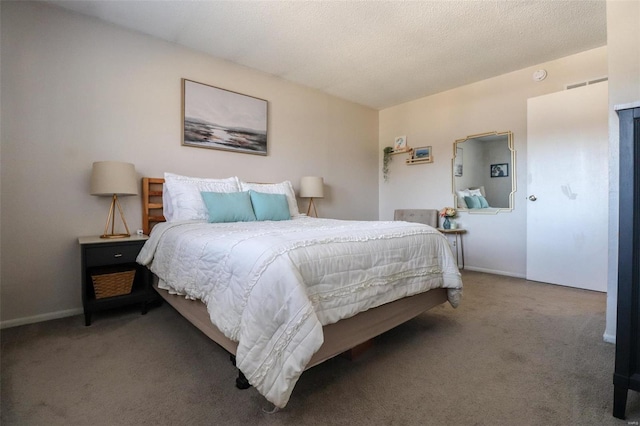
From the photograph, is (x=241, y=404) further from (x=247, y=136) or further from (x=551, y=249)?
(x=551, y=249)

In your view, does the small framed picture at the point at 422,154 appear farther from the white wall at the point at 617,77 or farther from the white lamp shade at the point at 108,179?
the white lamp shade at the point at 108,179

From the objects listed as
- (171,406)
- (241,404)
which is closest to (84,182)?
(171,406)

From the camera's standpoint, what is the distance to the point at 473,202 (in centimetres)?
422

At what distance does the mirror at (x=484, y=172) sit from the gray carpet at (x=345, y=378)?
6.24ft

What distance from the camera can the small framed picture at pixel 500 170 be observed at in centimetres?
390

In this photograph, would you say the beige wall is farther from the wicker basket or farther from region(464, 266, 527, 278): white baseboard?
region(464, 266, 527, 278): white baseboard

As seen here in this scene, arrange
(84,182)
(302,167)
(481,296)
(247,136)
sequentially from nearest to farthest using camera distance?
(84,182), (481,296), (247,136), (302,167)

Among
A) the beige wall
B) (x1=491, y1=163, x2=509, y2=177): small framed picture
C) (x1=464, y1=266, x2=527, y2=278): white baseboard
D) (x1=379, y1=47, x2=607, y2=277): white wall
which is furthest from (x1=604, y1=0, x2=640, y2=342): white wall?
the beige wall

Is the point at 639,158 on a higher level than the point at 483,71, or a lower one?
lower

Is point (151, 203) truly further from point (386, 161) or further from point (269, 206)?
point (386, 161)

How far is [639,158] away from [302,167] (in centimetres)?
347

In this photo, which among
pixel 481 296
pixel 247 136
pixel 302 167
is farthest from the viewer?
pixel 302 167

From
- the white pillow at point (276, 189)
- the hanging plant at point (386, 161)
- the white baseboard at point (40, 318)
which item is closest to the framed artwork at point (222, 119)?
the white pillow at point (276, 189)

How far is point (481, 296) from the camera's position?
Result: 9.91 ft
